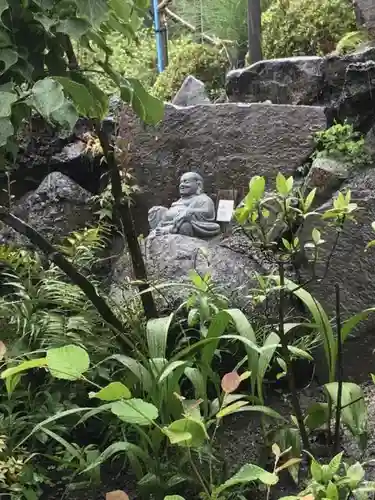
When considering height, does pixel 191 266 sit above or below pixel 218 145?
below

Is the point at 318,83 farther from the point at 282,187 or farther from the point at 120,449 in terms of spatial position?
the point at 120,449

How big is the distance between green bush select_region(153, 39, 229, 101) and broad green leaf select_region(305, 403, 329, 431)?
4493 mm

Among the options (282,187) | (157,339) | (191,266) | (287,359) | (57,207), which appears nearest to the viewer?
(282,187)

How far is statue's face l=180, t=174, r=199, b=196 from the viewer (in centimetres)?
432

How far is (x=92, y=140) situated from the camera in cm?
516

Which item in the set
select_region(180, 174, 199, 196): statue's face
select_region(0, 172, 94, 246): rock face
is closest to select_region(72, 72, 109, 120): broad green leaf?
select_region(180, 174, 199, 196): statue's face

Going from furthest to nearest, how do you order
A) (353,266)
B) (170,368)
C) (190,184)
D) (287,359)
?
(190,184) → (353,266) → (170,368) → (287,359)

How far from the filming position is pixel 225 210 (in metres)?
4.35

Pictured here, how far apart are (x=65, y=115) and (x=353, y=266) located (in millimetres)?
2431

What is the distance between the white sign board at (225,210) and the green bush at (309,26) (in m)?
1.69

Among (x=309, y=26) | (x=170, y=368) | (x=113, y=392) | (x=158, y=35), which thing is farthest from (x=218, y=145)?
(x=113, y=392)

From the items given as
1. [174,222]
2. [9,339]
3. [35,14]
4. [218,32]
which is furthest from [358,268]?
[218,32]

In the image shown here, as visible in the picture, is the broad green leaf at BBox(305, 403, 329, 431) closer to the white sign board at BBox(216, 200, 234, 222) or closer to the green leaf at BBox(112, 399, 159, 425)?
the green leaf at BBox(112, 399, 159, 425)

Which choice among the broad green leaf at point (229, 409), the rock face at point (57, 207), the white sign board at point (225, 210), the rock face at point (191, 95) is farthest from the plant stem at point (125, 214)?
the rock face at point (191, 95)
